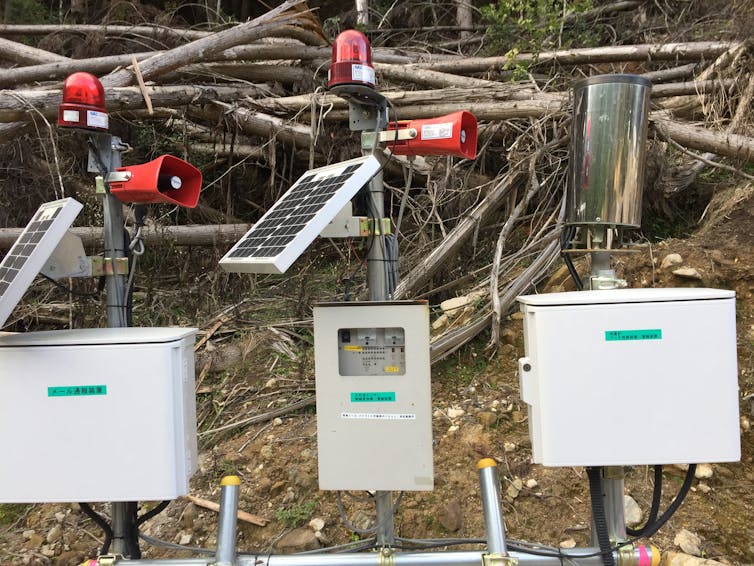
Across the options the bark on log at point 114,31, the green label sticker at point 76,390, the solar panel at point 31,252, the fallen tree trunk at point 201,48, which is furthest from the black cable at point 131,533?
the bark on log at point 114,31

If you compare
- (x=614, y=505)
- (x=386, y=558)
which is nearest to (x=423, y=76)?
(x=614, y=505)

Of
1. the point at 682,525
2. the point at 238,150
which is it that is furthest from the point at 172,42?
the point at 682,525

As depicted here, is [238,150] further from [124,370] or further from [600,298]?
[600,298]

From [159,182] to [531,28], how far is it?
121 inches

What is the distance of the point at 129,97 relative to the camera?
321 cm

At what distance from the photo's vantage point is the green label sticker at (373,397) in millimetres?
1638

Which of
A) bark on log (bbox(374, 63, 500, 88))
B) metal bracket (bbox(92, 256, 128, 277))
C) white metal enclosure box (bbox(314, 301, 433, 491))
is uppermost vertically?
bark on log (bbox(374, 63, 500, 88))

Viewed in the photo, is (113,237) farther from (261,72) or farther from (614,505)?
(261,72)

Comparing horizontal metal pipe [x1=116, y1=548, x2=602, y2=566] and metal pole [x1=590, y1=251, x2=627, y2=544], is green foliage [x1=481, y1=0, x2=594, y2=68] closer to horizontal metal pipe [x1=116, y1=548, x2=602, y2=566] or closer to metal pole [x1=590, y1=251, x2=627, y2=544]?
metal pole [x1=590, y1=251, x2=627, y2=544]

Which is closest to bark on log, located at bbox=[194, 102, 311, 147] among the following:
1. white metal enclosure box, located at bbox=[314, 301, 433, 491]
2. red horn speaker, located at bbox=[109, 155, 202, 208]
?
red horn speaker, located at bbox=[109, 155, 202, 208]

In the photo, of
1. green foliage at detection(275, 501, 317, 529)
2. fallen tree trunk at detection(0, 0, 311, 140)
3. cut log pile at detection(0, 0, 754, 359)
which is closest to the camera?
green foliage at detection(275, 501, 317, 529)

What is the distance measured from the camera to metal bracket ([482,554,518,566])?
150 centimetres

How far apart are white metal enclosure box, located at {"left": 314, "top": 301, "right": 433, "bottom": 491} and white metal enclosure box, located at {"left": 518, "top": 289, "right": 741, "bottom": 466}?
1.22 feet

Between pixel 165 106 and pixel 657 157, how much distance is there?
2.97 meters
